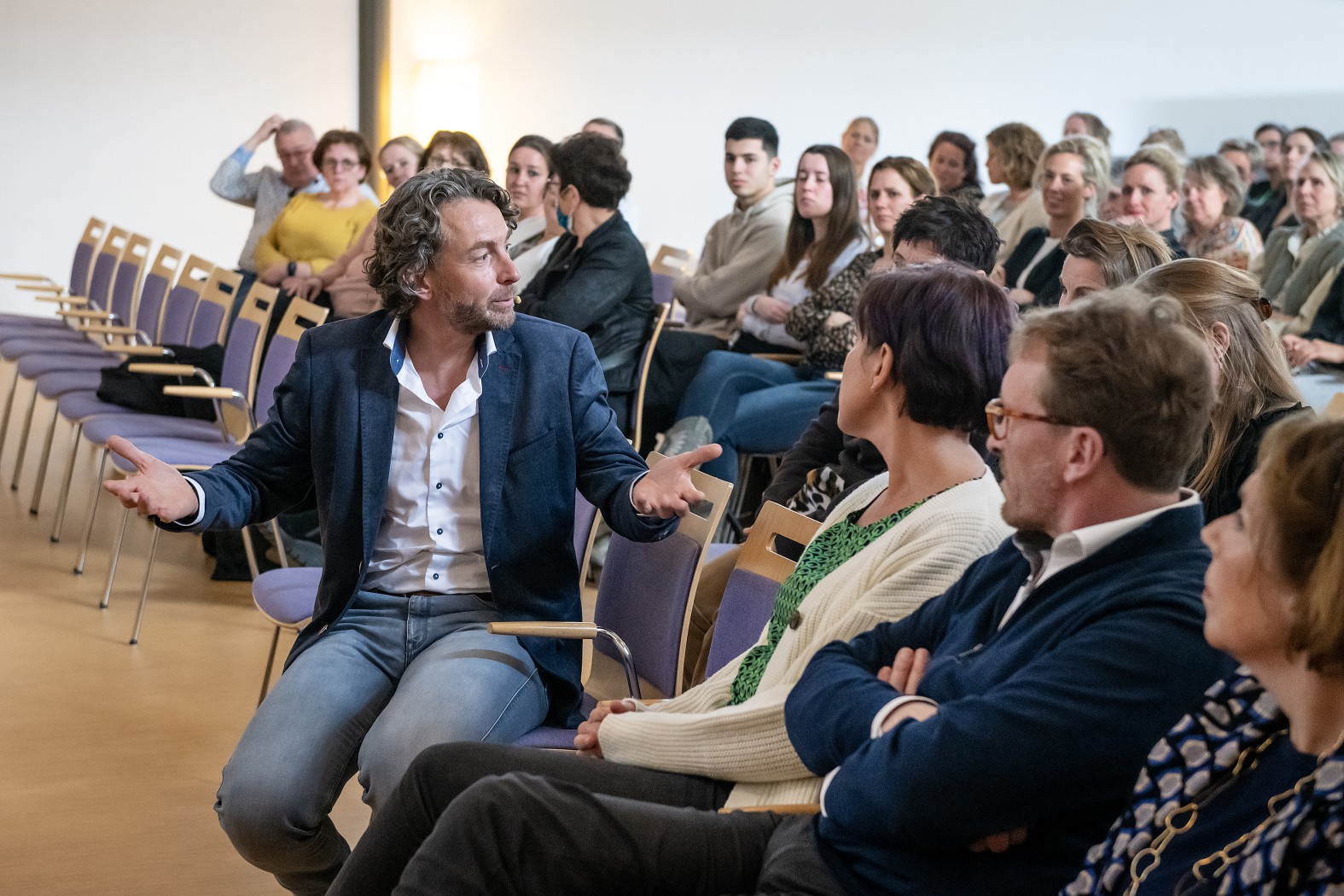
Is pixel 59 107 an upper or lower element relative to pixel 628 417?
upper

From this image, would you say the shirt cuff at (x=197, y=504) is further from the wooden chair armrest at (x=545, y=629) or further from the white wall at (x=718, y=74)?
the white wall at (x=718, y=74)

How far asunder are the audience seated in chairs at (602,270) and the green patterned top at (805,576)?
2292mm

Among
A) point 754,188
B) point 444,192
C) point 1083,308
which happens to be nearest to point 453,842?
point 1083,308

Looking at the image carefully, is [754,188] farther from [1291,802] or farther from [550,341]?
[1291,802]

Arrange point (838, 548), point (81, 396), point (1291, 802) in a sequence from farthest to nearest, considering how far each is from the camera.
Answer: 1. point (81, 396)
2. point (838, 548)
3. point (1291, 802)

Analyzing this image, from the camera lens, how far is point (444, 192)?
85.7 inches

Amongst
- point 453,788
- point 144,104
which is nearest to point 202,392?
point 453,788

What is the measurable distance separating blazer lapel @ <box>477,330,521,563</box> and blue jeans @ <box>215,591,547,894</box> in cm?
15

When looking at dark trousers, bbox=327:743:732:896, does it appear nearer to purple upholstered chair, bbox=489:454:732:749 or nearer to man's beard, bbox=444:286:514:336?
purple upholstered chair, bbox=489:454:732:749

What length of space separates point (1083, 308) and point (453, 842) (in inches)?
33.8

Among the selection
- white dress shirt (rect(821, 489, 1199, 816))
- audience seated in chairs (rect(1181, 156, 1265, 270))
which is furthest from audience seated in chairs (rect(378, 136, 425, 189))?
white dress shirt (rect(821, 489, 1199, 816))

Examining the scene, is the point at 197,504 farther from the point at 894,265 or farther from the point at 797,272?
the point at 797,272

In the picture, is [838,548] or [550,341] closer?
[838,548]

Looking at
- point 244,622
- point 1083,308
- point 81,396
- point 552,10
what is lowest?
point 244,622
